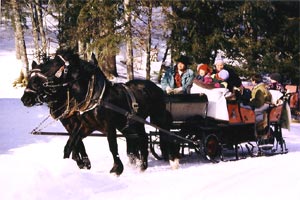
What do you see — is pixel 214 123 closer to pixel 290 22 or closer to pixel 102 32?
pixel 102 32

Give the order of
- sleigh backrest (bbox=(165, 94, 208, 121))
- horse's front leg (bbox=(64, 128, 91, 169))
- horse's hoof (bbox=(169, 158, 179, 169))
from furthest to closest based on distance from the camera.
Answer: sleigh backrest (bbox=(165, 94, 208, 121)) < horse's hoof (bbox=(169, 158, 179, 169)) < horse's front leg (bbox=(64, 128, 91, 169))

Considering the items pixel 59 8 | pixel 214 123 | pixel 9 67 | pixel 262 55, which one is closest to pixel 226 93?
pixel 214 123

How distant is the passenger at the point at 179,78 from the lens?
1022 centimetres

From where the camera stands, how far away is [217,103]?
10227mm

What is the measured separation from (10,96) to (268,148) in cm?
1091

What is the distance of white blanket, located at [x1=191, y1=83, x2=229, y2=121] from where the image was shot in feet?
33.5

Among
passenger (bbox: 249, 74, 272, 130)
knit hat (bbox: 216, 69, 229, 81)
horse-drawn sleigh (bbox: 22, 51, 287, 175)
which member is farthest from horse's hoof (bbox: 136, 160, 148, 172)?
passenger (bbox: 249, 74, 272, 130)

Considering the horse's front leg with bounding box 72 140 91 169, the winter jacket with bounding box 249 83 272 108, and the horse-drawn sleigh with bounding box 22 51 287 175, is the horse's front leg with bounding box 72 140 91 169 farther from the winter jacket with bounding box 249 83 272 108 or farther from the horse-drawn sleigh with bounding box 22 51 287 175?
the winter jacket with bounding box 249 83 272 108

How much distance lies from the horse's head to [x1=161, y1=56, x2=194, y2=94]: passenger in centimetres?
254

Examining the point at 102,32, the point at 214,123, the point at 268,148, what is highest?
the point at 102,32

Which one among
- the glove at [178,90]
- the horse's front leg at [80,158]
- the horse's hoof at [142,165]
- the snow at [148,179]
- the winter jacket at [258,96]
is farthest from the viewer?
the winter jacket at [258,96]

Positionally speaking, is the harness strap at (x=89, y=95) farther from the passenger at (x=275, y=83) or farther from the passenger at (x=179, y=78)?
the passenger at (x=275, y=83)

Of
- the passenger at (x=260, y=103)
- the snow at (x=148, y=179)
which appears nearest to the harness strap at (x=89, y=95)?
the snow at (x=148, y=179)

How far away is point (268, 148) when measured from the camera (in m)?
11.4
